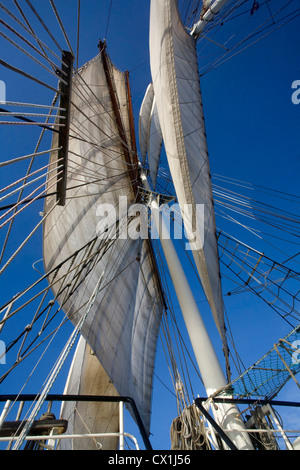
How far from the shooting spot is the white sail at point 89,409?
804 centimetres

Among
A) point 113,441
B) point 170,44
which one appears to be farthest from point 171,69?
point 113,441

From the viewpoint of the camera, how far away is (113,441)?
8.91m

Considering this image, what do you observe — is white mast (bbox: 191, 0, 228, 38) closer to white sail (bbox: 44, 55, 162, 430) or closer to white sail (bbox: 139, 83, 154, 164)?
white sail (bbox: 139, 83, 154, 164)

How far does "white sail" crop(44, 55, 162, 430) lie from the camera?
686 centimetres

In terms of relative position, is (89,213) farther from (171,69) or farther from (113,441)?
(113,441)

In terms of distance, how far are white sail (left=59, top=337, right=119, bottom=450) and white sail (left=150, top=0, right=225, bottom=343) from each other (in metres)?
5.11

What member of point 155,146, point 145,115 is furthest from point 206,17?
point 155,146

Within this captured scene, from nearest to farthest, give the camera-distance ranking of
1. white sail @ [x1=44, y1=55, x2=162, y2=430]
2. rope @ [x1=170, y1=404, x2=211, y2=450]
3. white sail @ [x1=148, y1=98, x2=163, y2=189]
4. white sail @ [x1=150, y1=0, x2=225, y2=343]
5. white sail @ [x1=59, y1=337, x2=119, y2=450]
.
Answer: rope @ [x1=170, y1=404, x2=211, y2=450] → white sail @ [x1=150, y1=0, x2=225, y2=343] → white sail @ [x1=44, y1=55, x2=162, y2=430] → white sail @ [x1=59, y1=337, x2=119, y2=450] → white sail @ [x1=148, y1=98, x2=163, y2=189]

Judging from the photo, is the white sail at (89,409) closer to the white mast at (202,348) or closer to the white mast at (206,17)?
the white mast at (202,348)

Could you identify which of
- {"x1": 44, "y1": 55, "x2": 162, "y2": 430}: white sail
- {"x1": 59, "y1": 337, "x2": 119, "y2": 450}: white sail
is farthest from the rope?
{"x1": 59, "y1": 337, "x2": 119, "y2": 450}: white sail

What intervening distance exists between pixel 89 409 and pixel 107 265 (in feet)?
15.9

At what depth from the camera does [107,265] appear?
7.11 m

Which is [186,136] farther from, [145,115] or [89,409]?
[145,115]
